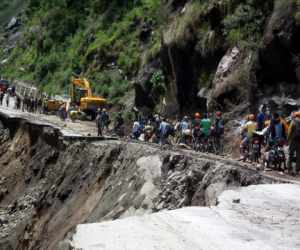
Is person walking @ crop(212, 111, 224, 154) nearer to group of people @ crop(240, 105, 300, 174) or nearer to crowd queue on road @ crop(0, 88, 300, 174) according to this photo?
crowd queue on road @ crop(0, 88, 300, 174)

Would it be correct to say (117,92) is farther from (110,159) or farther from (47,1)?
(47,1)

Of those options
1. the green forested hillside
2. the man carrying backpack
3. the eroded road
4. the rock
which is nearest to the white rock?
the eroded road

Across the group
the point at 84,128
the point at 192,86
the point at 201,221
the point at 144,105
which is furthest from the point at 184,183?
the point at 144,105

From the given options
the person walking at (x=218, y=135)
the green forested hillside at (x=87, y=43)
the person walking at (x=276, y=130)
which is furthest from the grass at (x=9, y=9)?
the person walking at (x=276, y=130)

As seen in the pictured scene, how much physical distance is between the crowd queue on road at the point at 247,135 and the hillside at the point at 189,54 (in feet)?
4.74

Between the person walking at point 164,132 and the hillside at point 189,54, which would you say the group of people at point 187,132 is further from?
the hillside at point 189,54

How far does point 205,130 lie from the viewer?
69.3 ft

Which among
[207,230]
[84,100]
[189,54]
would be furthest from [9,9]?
[207,230]

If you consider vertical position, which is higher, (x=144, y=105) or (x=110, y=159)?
(x=144, y=105)

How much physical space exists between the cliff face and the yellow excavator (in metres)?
4.39

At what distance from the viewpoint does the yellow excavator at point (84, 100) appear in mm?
37906

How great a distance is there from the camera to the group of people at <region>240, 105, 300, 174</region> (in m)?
15.7

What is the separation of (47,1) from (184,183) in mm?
58739

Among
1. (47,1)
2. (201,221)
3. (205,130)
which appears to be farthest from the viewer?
(47,1)
